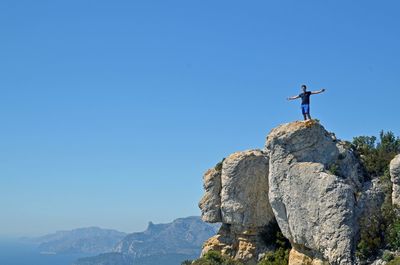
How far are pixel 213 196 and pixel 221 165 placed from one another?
2.20m

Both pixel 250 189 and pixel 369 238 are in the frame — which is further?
pixel 250 189

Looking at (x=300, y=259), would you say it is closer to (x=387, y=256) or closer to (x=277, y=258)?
(x=277, y=258)

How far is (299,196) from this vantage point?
91.4 feet

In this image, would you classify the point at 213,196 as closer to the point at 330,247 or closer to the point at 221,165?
the point at 221,165

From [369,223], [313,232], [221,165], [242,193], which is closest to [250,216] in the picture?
[242,193]

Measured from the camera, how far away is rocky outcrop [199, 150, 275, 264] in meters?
33.6

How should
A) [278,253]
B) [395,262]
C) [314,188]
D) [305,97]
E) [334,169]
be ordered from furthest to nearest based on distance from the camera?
[278,253] → [305,97] → [334,169] → [314,188] → [395,262]

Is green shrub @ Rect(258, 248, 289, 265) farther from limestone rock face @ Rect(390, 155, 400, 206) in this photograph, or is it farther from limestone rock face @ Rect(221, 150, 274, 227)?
limestone rock face @ Rect(390, 155, 400, 206)

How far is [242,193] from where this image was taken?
33719mm

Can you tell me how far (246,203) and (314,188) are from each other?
7369 mm

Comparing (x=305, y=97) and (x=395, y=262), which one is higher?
(x=305, y=97)

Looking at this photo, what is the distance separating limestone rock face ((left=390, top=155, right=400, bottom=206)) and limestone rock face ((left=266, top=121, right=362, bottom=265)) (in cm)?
194

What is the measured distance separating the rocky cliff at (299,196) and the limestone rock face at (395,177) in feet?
0.18

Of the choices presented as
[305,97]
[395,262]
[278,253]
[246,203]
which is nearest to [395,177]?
[395,262]
